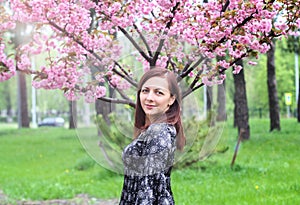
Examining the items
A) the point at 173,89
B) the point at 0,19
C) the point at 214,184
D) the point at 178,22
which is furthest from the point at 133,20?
the point at 214,184

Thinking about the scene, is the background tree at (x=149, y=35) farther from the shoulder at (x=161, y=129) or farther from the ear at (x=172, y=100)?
the shoulder at (x=161, y=129)

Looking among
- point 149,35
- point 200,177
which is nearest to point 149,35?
point 149,35

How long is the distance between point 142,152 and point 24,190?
21.5ft

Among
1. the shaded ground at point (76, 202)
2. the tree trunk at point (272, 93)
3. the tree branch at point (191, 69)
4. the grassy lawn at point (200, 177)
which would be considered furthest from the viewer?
the tree trunk at point (272, 93)

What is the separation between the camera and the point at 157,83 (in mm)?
3123

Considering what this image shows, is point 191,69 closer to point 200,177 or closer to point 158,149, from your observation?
point 158,149

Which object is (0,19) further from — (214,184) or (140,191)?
(214,184)

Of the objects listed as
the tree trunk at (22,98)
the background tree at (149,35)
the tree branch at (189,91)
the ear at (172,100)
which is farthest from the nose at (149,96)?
the tree trunk at (22,98)

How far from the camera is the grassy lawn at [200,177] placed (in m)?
7.38

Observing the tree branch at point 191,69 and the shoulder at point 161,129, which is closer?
the shoulder at point 161,129

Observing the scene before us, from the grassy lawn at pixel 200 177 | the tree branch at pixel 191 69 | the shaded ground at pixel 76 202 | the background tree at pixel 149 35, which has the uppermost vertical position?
the background tree at pixel 149 35

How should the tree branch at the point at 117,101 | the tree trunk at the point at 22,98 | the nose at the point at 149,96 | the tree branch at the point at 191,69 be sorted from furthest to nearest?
the tree trunk at the point at 22,98 → the tree branch at the point at 191,69 → the tree branch at the point at 117,101 → the nose at the point at 149,96

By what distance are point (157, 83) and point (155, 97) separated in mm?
95

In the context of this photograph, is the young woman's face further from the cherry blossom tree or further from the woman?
the cherry blossom tree
